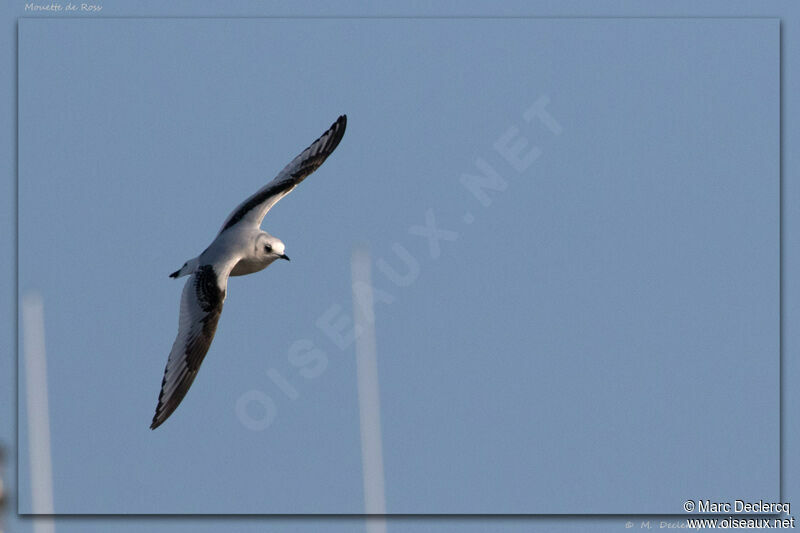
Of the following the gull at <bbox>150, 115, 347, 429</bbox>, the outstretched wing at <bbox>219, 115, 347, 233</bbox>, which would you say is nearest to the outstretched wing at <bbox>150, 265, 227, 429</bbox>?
the gull at <bbox>150, 115, 347, 429</bbox>

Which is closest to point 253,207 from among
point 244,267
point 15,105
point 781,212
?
point 244,267

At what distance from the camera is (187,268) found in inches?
375

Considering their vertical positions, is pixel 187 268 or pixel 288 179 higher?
pixel 288 179

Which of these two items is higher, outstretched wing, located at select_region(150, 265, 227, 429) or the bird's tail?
the bird's tail

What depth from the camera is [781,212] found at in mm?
Result: 10492

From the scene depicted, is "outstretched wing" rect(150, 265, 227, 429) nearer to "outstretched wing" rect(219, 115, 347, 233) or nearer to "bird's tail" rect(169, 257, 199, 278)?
"bird's tail" rect(169, 257, 199, 278)

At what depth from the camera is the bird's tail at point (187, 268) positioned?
9.44m

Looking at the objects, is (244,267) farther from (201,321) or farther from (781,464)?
(781,464)

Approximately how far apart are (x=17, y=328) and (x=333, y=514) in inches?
118

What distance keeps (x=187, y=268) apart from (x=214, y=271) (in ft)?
1.45

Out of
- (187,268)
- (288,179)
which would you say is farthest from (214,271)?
(288,179)

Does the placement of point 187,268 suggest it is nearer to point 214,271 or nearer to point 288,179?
point 214,271

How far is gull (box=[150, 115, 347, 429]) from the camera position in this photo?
346 inches

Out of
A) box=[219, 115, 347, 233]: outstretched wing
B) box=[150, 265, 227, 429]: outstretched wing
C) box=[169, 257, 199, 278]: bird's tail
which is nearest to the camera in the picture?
box=[150, 265, 227, 429]: outstretched wing
